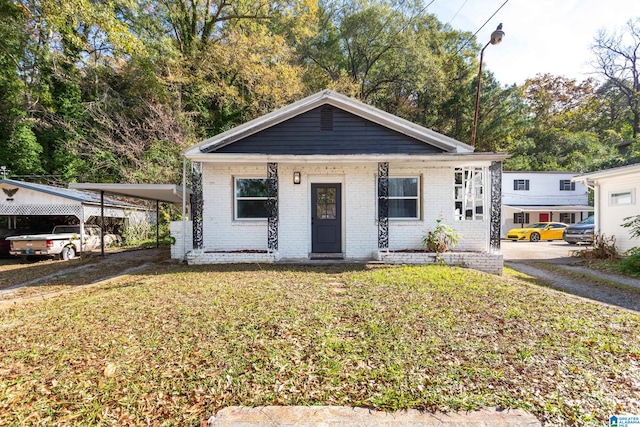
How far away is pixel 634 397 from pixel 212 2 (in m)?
26.0

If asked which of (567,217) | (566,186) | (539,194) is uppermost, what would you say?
(566,186)

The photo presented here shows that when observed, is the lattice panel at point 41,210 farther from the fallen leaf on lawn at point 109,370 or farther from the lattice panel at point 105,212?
the fallen leaf on lawn at point 109,370

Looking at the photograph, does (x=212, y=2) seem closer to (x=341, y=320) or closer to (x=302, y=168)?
(x=302, y=168)

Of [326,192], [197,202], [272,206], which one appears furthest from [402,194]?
[197,202]

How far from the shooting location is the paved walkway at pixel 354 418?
6.99ft

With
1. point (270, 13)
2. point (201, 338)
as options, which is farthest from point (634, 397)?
point (270, 13)

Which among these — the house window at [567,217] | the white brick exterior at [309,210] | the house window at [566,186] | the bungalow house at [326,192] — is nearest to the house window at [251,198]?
the bungalow house at [326,192]

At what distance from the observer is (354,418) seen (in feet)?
7.13

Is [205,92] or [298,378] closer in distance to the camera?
[298,378]

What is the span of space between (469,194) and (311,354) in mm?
8492

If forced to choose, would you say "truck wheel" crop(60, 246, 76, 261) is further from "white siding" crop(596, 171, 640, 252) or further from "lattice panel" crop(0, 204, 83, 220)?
"white siding" crop(596, 171, 640, 252)

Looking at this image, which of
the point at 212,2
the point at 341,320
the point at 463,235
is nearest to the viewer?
the point at 341,320

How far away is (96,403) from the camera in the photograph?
2283mm

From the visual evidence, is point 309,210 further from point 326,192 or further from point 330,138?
point 330,138
